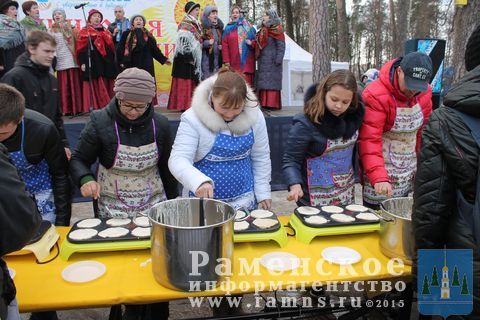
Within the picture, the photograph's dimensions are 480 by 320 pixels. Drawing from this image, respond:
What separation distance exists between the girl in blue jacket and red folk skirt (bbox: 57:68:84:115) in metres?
5.17

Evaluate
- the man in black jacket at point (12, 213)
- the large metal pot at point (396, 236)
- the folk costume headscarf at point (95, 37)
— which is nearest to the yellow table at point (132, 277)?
the large metal pot at point (396, 236)

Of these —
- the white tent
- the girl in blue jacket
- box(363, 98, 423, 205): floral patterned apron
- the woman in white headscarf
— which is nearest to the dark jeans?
the girl in blue jacket

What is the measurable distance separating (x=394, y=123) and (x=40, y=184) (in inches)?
67.6

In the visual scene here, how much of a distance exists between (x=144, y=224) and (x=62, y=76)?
546 cm

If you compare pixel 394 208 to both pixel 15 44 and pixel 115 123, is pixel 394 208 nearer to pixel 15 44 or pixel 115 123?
pixel 115 123

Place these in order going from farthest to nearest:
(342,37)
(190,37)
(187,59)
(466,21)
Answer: (342,37) < (187,59) < (190,37) < (466,21)

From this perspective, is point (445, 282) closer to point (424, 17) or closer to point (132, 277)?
point (132, 277)

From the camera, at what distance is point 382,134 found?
7.21 feet

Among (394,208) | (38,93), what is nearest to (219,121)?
(394,208)

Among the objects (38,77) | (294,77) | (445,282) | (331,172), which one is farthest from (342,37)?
(445,282)

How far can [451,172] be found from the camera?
115cm

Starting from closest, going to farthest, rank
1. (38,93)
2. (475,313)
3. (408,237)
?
(475,313)
(408,237)
(38,93)

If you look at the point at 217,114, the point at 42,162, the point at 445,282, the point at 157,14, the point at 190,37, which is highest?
the point at 157,14

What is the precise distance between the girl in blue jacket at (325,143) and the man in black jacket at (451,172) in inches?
27.5
